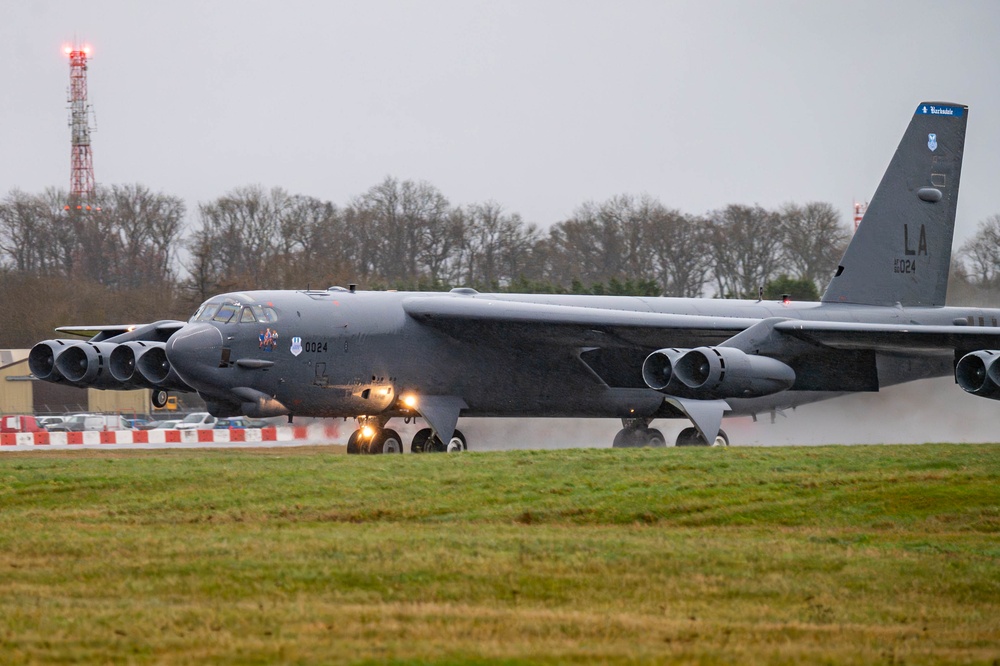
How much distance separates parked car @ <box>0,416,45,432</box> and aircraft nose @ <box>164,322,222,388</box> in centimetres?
1858

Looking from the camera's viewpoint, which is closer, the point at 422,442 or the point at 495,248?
the point at 422,442

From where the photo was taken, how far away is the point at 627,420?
28.0m

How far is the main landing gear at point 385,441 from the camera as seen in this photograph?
79.4ft

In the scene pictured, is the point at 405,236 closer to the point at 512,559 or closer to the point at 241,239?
the point at 241,239

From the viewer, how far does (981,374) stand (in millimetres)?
21844

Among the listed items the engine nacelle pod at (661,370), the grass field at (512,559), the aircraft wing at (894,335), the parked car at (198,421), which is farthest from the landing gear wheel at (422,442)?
the parked car at (198,421)

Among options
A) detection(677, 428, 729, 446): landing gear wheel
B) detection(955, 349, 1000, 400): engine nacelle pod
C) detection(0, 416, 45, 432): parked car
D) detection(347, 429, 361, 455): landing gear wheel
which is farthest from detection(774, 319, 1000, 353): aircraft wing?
detection(0, 416, 45, 432): parked car

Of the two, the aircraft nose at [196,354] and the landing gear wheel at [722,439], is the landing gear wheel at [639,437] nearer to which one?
the landing gear wheel at [722,439]

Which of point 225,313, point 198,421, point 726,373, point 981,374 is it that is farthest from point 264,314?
point 198,421

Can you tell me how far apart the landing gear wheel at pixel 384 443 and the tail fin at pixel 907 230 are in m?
10.9

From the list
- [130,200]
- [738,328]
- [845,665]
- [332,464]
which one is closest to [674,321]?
[738,328]

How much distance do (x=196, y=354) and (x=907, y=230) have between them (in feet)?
53.5

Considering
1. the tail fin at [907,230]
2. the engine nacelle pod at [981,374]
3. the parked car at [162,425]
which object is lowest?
→ the parked car at [162,425]

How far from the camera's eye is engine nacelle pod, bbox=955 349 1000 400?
21.3 metres
